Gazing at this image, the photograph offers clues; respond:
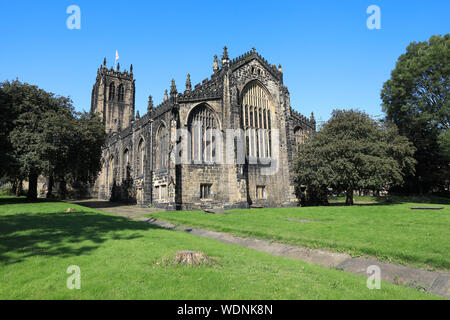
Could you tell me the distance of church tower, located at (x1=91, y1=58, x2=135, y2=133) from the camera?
67438 mm

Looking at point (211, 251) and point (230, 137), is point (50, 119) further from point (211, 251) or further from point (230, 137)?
point (211, 251)

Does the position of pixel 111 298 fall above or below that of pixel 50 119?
below

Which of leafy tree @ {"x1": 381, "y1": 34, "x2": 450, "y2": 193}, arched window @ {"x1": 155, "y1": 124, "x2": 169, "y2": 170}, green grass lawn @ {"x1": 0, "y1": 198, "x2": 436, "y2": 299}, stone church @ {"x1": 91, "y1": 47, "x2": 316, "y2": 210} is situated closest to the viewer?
green grass lawn @ {"x1": 0, "y1": 198, "x2": 436, "y2": 299}

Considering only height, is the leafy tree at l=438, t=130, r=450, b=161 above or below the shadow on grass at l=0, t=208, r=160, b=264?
above

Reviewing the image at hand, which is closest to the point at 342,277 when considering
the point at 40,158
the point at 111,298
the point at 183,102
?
the point at 111,298

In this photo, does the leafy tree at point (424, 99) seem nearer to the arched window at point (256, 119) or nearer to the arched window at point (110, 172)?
the arched window at point (256, 119)

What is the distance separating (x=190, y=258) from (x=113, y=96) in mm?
71128

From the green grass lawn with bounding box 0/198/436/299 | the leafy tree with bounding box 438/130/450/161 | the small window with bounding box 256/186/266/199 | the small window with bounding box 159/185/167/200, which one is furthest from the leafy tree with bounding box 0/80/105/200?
the leafy tree with bounding box 438/130/450/161

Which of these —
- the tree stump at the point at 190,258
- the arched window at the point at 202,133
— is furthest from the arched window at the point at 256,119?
the tree stump at the point at 190,258

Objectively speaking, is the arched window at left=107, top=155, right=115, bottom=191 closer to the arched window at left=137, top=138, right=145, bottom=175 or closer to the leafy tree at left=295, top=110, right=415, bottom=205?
the arched window at left=137, top=138, right=145, bottom=175
